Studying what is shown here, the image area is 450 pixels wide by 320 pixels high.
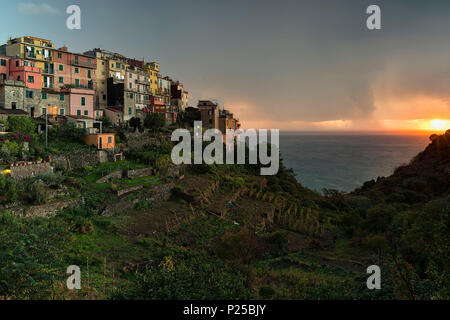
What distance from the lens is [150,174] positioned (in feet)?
98.3

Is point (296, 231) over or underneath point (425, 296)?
underneath

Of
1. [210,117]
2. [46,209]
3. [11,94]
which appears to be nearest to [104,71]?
[11,94]

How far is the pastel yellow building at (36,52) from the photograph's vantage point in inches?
1523

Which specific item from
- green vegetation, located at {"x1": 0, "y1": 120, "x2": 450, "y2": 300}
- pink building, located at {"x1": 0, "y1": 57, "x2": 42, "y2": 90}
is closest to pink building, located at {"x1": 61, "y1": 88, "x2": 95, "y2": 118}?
pink building, located at {"x1": 0, "y1": 57, "x2": 42, "y2": 90}

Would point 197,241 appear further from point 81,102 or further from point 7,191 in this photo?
point 81,102

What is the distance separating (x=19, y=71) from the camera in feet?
117

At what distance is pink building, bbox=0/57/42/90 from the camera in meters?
35.6

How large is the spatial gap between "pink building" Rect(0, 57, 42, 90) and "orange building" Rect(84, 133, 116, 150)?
12112 millimetres

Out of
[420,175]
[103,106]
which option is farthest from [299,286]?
[420,175]

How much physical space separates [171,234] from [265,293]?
9.50 m

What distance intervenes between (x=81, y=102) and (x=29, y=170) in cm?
2104

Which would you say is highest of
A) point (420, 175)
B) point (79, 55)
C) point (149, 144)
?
point (79, 55)

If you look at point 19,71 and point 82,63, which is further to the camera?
point 82,63
